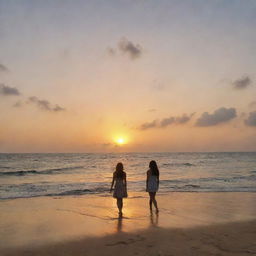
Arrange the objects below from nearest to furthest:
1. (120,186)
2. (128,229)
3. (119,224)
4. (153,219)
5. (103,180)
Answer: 1. (128,229)
2. (119,224)
3. (153,219)
4. (120,186)
5. (103,180)

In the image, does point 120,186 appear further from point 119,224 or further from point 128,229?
point 128,229

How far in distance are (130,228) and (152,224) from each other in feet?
3.09

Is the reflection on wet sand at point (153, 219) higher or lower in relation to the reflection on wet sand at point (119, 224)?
lower

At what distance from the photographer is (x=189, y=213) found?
12.7m

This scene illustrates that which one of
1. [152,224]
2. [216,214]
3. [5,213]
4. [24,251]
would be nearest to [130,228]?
[152,224]

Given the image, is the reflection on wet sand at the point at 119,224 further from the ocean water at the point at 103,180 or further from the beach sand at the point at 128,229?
the ocean water at the point at 103,180

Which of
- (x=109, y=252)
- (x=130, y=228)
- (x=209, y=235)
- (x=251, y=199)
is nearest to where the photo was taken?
(x=109, y=252)

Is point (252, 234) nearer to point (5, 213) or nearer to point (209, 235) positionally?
point (209, 235)

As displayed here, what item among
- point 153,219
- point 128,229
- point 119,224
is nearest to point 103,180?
point 153,219

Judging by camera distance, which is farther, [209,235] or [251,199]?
[251,199]

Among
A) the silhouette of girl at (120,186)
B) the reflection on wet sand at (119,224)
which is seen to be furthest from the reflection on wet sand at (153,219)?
the silhouette of girl at (120,186)

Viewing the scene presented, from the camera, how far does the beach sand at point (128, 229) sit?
7.74m

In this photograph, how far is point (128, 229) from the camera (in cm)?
972

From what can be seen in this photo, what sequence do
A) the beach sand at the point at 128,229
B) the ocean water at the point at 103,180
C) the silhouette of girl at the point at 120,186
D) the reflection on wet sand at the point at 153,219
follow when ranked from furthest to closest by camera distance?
the ocean water at the point at 103,180
the silhouette of girl at the point at 120,186
the reflection on wet sand at the point at 153,219
the beach sand at the point at 128,229
